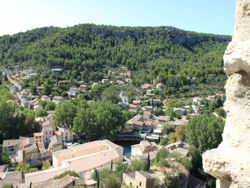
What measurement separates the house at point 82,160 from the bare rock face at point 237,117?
1607cm

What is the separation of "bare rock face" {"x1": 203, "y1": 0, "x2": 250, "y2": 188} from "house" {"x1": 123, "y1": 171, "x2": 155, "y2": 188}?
34.0 ft

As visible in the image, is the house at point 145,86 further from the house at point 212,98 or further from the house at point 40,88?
the house at point 40,88

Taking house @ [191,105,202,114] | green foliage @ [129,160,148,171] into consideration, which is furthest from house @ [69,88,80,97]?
green foliage @ [129,160,148,171]

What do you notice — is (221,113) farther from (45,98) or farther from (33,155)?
(45,98)

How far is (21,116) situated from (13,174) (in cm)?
1437


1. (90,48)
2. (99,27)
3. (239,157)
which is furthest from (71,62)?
(239,157)

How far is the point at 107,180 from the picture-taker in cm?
1375

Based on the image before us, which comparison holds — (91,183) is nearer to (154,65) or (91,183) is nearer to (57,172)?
(57,172)

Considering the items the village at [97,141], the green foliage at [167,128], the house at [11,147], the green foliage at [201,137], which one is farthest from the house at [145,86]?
the house at [11,147]

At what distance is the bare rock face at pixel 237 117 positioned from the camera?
3150 millimetres

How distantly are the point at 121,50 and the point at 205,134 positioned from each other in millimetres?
67121

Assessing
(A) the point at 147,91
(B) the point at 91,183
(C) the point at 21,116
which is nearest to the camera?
(B) the point at 91,183

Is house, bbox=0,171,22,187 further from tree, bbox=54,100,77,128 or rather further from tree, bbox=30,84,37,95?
tree, bbox=30,84,37,95

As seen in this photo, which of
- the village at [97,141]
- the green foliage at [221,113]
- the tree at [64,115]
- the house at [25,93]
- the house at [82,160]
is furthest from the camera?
the house at [25,93]
